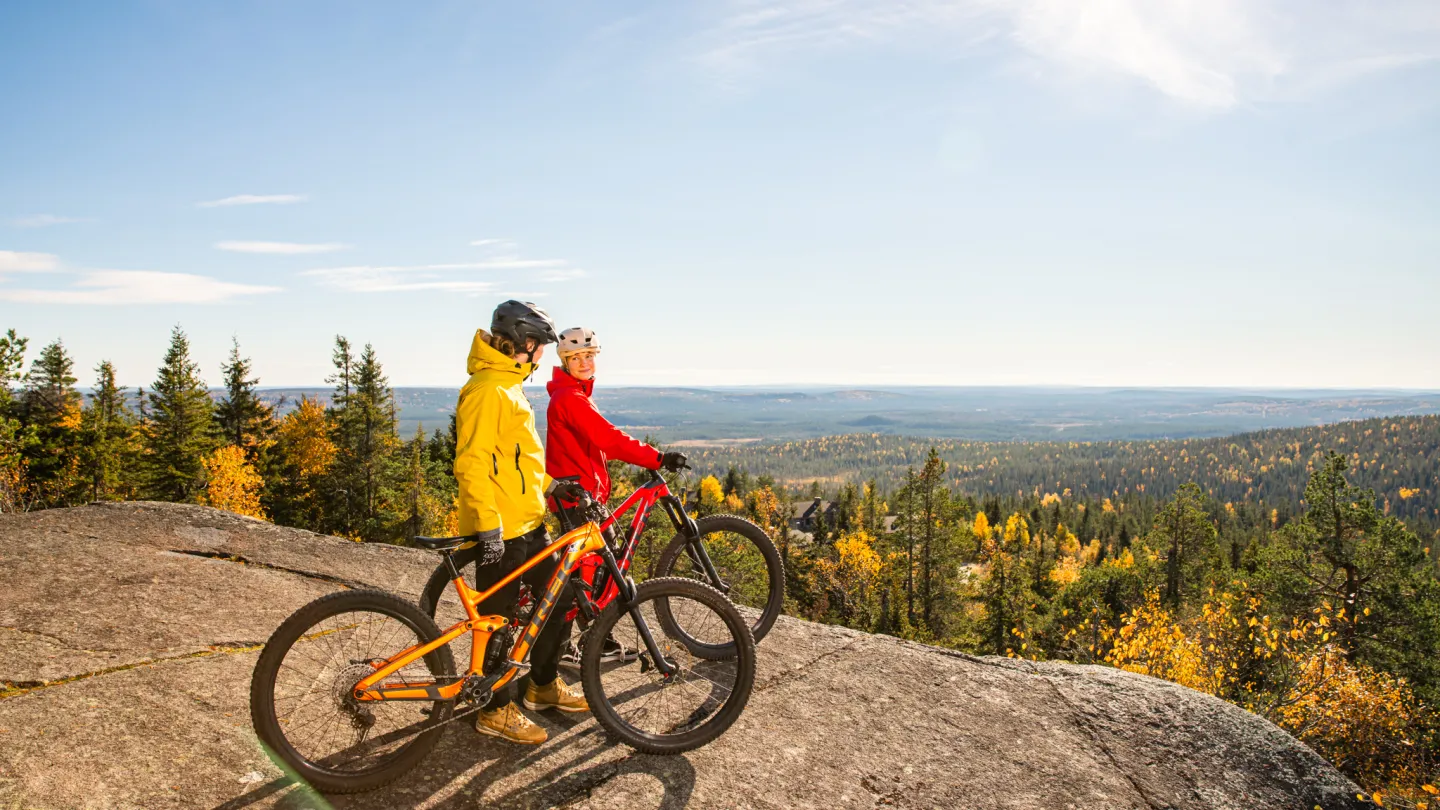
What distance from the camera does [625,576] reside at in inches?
186

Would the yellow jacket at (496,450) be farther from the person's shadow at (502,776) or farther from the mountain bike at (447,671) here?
the person's shadow at (502,776)

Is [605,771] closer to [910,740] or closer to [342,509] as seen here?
[910,740]

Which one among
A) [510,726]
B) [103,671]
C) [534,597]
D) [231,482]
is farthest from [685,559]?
[231,482]

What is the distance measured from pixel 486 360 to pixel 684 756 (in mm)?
2881

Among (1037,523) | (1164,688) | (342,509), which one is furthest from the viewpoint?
(1037,523)

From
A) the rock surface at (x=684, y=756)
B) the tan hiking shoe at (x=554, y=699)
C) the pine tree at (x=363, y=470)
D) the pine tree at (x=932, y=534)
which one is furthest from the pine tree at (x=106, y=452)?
the pine tree at (x=932, y=534)

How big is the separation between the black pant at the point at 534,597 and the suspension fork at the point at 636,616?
0.35 m

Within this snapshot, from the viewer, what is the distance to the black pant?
4391 mm

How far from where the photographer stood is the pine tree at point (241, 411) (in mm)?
39750

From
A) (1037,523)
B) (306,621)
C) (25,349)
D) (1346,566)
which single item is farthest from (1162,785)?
(1037,523)

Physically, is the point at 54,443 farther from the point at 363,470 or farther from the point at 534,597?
the point at 534,597

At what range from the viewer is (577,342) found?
5.29 meters

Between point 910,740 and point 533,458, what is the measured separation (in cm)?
334

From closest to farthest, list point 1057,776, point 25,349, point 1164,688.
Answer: point 1057,776, point 1164,688, point 25,349
